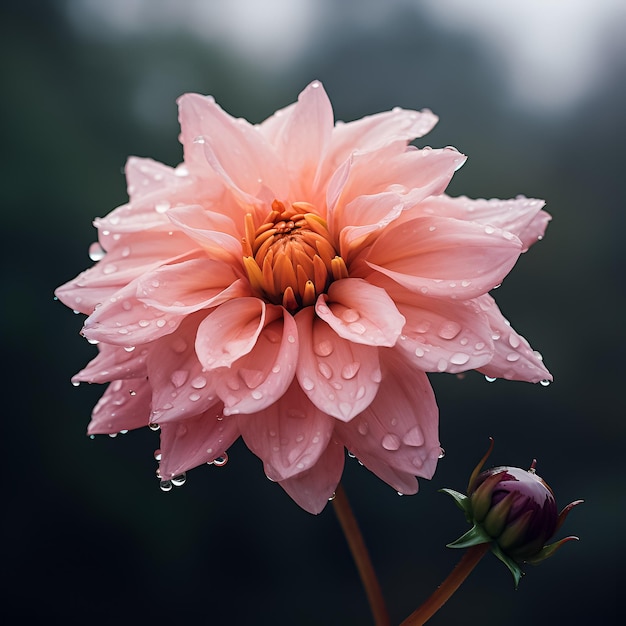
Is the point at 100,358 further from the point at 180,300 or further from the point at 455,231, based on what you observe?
the point at 455,231

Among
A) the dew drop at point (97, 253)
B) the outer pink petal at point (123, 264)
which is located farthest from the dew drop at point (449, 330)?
the dew drop at point (97, 253)

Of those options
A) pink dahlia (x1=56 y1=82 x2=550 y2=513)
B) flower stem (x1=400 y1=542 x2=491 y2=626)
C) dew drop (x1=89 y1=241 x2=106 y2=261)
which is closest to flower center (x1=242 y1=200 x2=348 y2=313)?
pink dahlia (x1=56 y1=82 x2=550 y2=513)

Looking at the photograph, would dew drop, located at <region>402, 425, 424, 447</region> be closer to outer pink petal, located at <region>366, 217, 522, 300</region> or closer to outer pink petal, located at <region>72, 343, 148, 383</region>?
outer pink petal, located at <region>366, 217, 522, 300</region>

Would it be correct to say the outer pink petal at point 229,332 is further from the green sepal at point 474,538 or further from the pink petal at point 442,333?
the green sepal at point 474,538

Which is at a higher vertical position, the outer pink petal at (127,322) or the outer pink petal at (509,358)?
the outer pink petal at (127,322)

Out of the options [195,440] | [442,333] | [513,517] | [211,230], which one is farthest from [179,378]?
[513,517]

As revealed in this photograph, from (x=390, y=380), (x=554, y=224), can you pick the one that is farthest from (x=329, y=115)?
(x=554, y=224)
